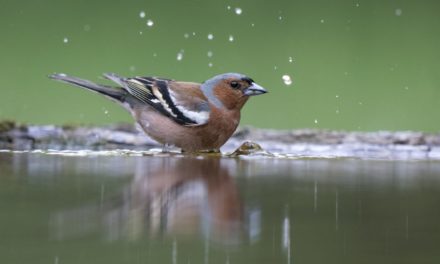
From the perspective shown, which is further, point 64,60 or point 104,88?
point 64,60

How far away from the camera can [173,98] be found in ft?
17.8

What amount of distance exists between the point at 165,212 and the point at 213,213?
5.7 inches

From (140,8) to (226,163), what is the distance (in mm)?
4444

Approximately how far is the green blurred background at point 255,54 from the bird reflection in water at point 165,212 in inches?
159

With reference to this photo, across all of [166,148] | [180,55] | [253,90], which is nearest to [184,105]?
[166,148]

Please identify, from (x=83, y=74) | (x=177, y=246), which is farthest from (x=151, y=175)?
(x=83, y=74)

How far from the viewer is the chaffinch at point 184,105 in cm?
515

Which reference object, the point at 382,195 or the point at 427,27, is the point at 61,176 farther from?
the point at 427,27

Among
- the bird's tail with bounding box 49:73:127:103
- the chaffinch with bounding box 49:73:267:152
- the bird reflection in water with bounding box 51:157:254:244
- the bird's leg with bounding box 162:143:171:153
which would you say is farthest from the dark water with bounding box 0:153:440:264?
the bird's tail with bounding box 49:73:127:103

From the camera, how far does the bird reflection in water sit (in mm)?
2500

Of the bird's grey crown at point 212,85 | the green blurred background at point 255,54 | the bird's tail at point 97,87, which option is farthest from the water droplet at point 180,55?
the bird's grey crown at point 212,85

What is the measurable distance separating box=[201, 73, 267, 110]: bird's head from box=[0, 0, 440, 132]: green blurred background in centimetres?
194

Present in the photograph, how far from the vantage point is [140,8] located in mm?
8516

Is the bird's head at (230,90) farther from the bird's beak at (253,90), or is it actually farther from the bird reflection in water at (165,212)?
the bird reflection in water at (165,212)
